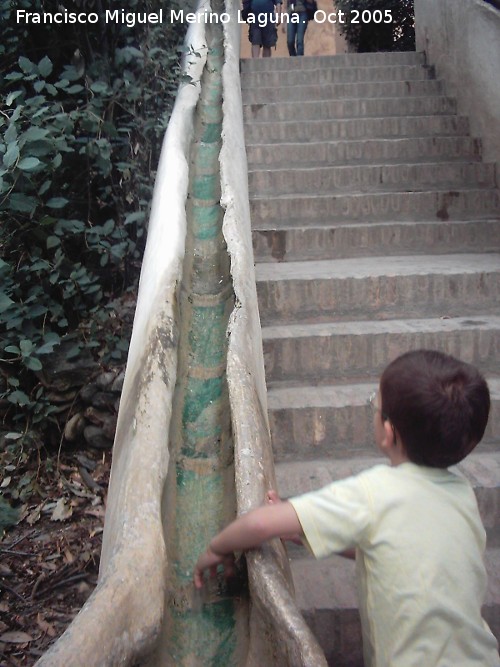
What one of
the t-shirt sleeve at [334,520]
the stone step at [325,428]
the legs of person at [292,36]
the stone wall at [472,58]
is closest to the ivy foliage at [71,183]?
the stone step at [325,428]

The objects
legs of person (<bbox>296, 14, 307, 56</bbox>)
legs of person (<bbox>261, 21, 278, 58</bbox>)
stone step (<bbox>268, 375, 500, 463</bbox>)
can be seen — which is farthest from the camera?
legs of person (<bbox>296, 14, 307, 56</bbox>)

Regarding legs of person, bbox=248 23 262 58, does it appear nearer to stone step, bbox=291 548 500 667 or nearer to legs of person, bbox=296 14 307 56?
legs of person, bbox=296 14 307 56

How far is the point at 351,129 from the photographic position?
182 inches

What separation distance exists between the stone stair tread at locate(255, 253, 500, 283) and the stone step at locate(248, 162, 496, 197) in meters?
0.75

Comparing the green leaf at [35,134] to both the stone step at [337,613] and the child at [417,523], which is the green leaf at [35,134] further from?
the child at [417,523]

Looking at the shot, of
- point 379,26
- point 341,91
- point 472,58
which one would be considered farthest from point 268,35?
point 472,58

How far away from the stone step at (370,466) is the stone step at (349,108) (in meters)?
3.25

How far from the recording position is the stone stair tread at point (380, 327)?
2.83 metres

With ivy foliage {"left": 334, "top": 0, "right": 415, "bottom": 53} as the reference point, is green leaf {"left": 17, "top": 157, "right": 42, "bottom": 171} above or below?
below

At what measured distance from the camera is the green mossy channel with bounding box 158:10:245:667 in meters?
1.39

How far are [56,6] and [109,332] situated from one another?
6.49ft

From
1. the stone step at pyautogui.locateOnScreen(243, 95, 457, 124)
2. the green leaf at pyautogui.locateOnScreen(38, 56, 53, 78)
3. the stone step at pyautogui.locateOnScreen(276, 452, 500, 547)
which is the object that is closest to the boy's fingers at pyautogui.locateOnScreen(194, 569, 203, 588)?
the stone step at pyautogui.locateOnScreen(276, 452, 500, 547)

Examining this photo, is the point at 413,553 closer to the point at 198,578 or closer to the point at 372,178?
the point at 198,578

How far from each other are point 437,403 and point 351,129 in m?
3.94
